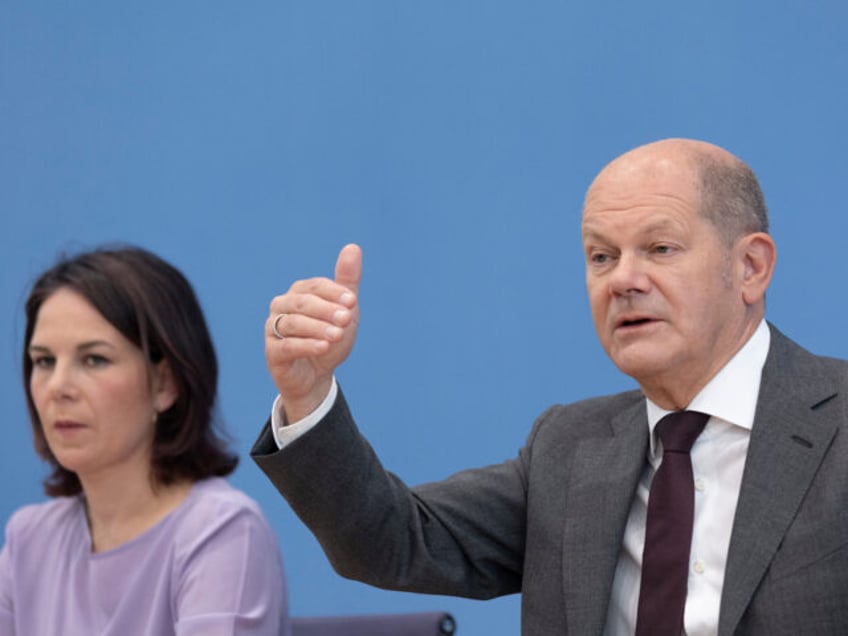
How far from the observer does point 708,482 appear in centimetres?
170

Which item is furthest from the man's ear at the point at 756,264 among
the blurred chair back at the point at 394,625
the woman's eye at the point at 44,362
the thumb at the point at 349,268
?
the woman's eye at the point at 44,362

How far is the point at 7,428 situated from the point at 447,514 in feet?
5.82

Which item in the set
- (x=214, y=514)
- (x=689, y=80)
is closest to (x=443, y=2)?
(x=689, y=80)

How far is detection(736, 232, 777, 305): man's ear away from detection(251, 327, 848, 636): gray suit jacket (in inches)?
2.7

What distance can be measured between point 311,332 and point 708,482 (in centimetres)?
56

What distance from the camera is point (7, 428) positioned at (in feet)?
10.8

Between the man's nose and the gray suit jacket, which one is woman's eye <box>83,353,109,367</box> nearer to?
the gray suit jacket

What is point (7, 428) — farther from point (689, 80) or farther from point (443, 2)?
point (689, 80)

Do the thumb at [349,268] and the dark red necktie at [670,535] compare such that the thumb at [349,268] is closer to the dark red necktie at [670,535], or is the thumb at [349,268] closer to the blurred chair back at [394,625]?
the dark red necktie at [670,535]

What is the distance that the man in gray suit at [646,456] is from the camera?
1575 millimetres

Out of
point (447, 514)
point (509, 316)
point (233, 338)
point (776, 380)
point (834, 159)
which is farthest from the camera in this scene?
point (233, 338)

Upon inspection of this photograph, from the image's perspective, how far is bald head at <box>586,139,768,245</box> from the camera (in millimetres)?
1737

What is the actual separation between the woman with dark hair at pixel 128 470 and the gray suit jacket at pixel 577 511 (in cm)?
40

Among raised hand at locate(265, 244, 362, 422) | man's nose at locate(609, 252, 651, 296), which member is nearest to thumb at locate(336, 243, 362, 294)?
raised hand at locate(265, 244, 362, 422)
